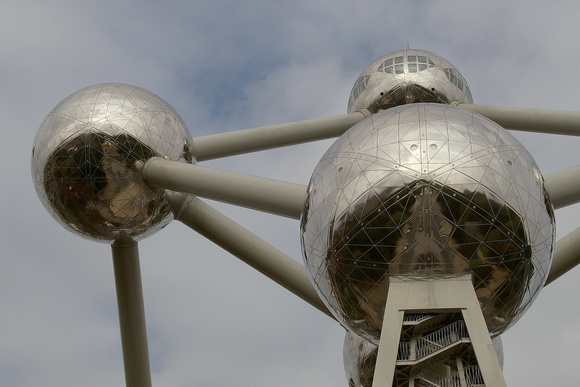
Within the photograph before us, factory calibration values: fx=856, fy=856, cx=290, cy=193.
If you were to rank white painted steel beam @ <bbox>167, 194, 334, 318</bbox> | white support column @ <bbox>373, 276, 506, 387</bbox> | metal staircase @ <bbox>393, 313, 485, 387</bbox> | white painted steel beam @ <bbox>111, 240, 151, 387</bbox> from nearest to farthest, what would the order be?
white support column @ <bbox>373, 276, 506, 387</bbox>
metal staircase @ <bbox>393, 313, 485, 387</bbox>
white painted steel beam @ <bbox>167, 194, 334, 318</bbox>
white painted steel beam @ <bbox>111, 240, 151, 387</bbox>

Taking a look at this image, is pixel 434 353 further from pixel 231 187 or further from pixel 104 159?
pixel 104 159

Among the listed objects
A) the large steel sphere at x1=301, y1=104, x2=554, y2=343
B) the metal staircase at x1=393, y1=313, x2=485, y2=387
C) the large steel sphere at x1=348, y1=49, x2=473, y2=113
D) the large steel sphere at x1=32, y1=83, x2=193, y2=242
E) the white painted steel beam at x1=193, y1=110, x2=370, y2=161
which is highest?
the large steel sphere at x1=348, y1=49, x2=473, y2=113

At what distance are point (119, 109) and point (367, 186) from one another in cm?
450

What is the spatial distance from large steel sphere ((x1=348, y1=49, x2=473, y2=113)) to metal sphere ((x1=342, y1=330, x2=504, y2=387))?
3885 millimetres

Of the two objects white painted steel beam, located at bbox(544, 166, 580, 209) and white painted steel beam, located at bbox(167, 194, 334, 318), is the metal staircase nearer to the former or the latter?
white painted steel beam, located at bbox(544, 166, 580, 209)

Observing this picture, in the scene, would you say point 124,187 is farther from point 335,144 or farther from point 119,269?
point 335,144

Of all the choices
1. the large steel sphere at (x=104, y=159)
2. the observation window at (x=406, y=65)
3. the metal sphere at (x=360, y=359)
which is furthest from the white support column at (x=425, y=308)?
the observation window at (x=406, y=65)

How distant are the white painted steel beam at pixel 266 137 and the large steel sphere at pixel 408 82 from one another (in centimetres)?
106

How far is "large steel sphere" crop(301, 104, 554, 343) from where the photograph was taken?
7.33 m

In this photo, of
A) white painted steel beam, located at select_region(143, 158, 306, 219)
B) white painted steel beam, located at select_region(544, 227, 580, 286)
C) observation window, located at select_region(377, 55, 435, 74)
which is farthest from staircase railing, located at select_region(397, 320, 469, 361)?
observation window, located at select_region(377, 55, 435, 74)

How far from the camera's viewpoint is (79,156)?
10.5 m

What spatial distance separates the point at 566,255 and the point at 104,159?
5.78 metres

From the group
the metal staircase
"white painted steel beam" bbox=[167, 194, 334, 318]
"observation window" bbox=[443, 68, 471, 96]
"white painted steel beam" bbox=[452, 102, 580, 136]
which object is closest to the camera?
the metal staircase

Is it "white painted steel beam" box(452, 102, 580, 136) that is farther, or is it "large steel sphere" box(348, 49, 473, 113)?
"large steel sphere" box(348, 49, 473, 113)
